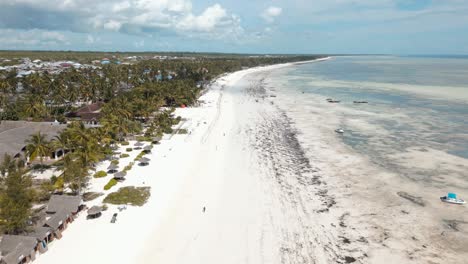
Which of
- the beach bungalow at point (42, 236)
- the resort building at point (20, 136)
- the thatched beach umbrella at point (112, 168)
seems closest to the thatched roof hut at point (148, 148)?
the thatched beach umbrella at point (112, 168)

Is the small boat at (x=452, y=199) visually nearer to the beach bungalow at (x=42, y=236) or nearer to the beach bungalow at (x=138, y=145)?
the beach bungalow at (x=42, y=236)

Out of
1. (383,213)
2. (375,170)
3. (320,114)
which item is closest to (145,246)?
(383,213)

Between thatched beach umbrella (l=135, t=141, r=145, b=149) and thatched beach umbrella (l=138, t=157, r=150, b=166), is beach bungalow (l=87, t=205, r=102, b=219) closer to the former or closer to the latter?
thatched beach umbrella (l=138, t=157, r=150, b=166)

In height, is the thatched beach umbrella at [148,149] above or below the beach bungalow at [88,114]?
below

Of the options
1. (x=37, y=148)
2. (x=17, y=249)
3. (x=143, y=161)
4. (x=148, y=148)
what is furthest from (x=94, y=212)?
(x=148, y=148)

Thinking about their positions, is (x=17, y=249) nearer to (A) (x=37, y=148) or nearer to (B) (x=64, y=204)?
(B) (x=64, y=204)

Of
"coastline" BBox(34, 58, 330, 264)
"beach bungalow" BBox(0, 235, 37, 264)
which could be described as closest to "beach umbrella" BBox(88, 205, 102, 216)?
"coastline" BBox(34, 58, 330, 264)

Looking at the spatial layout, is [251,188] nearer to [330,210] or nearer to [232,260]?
[330,210]
